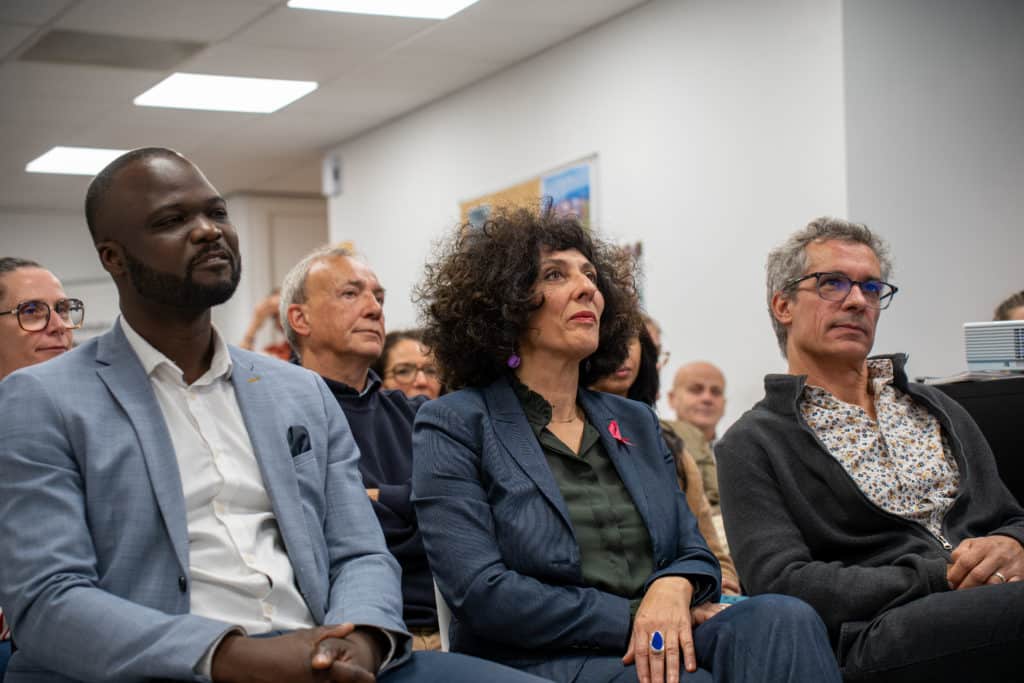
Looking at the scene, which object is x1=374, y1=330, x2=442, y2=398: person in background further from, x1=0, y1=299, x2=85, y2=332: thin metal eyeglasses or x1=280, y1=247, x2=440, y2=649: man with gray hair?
x1=0, y1=299, x2=85, y2=332: thin metal eyeglasses

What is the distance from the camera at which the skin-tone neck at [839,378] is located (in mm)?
2801

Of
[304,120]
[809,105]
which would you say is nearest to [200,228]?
[809,105]

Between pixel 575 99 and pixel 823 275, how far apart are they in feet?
12.3

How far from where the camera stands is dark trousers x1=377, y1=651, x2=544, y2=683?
1857 mm

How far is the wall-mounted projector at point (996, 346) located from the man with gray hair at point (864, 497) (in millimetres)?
518

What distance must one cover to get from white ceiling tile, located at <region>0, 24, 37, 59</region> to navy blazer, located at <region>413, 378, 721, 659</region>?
426 cm

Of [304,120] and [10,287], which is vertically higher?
[304,120]

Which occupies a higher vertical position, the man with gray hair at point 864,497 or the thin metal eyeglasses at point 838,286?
the thin metal eyeglasses at point 838,286

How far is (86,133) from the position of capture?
7938mm

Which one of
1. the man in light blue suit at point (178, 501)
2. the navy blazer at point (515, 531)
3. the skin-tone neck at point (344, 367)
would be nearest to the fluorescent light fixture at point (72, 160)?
the skin-tone neck at point (344, 367)

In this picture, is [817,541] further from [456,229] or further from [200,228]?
[200,228]

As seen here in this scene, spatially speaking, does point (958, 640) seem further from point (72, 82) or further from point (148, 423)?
point (72, 82)

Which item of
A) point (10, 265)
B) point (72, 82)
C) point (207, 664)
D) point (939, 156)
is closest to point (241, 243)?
point (72, 82)

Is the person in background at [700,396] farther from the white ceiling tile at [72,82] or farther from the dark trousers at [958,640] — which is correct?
the white ceiling tile at [72,82]
